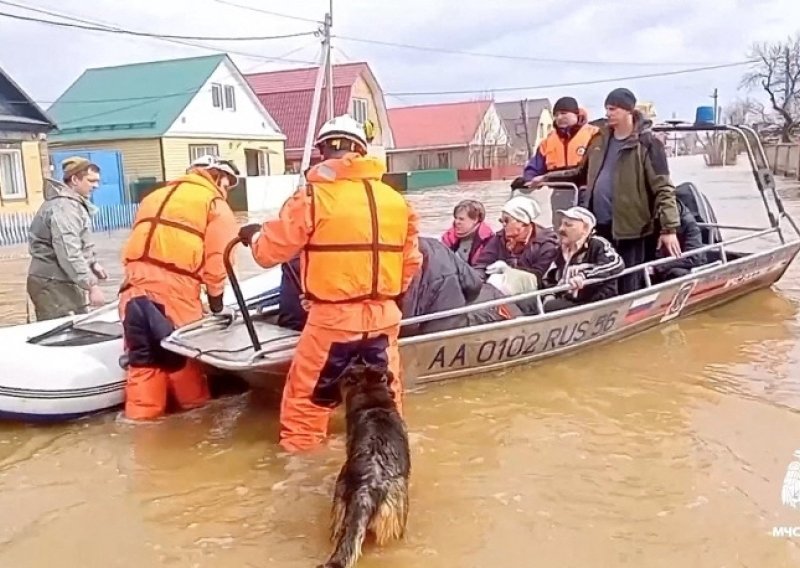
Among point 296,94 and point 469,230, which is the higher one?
point 296,94

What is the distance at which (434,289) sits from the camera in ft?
17.5

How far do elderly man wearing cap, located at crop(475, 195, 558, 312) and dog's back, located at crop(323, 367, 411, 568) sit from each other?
2.66 m

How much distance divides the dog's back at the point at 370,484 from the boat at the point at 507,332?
1.17 metres

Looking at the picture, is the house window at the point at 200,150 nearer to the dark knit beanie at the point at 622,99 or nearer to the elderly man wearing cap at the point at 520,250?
the elderly man wearing cap at the point at 520,250

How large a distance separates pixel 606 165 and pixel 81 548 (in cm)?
488

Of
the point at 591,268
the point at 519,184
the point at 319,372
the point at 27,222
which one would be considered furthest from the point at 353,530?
the point at 27,222

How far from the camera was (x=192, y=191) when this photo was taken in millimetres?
4996

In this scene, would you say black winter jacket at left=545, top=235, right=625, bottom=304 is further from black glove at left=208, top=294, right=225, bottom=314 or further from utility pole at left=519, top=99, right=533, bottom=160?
utility pole at left=519, top=99, right=533, bottom=160

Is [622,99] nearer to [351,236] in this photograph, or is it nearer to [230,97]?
[351,236]

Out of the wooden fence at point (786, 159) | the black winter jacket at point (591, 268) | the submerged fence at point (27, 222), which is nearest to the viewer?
the black winter jacket at point (591, 268)

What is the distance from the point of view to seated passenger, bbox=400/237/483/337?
5.29 m

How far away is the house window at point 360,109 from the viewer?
125 ft

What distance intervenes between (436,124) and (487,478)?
47653 mm

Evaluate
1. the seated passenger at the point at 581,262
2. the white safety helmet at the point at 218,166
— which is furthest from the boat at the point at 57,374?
the seated passenger at the point at 581,262
